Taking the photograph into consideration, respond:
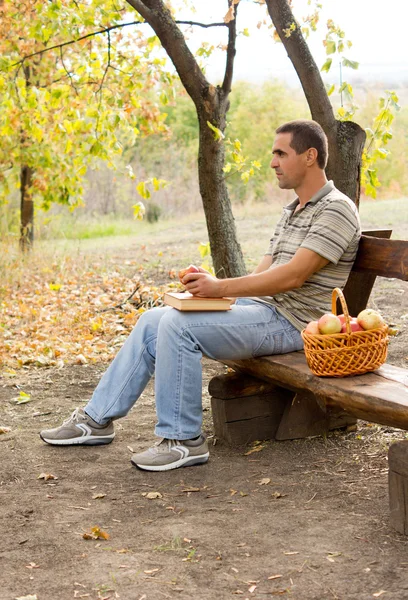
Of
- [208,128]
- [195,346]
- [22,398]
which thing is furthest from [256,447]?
[208,128]

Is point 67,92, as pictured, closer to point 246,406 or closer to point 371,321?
point 246,406

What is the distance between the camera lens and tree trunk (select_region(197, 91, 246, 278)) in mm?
6344

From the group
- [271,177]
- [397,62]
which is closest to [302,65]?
[271,177]

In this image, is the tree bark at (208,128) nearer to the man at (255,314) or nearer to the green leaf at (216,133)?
the green leaf at (216,133)

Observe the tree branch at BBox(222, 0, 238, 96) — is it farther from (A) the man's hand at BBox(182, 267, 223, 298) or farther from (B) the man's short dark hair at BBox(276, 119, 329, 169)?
(A) the man's hand at BBox(182, 267, 223, 298)

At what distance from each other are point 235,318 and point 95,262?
826cm

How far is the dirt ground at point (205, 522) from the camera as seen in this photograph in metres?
2.75

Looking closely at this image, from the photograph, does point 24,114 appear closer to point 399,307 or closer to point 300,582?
point 399,307

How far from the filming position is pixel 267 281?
12.7 ft

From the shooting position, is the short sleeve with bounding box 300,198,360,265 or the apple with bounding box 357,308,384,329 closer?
the apple with bounding box 357,308,384,329

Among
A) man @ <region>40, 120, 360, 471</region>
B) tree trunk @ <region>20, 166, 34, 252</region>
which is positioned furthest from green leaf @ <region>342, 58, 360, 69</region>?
tree trunk @ <region>20, 166, 34, 252</region>

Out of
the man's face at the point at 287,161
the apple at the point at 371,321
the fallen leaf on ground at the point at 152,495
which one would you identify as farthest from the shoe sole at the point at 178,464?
the man's face at the point at 287,161

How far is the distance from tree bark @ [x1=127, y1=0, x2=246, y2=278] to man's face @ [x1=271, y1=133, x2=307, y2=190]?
2.34 metres

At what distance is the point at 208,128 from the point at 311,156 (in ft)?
8.00
